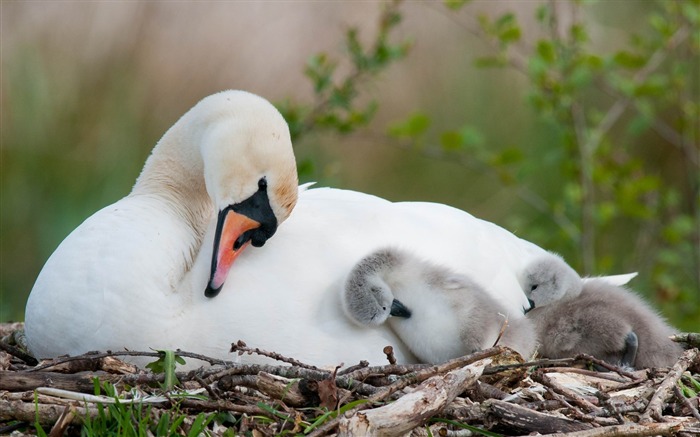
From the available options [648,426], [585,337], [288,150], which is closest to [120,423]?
[288,150]

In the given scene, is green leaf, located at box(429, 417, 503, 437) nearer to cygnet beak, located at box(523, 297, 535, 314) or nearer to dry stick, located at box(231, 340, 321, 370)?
dry stick, located at box(231, 340, 321, 370)

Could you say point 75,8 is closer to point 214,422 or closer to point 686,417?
point 214,422

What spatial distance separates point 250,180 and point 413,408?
1422mm

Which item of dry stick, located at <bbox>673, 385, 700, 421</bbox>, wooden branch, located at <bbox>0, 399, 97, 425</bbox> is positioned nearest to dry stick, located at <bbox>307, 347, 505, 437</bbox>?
dry stick, located at <bbox>673, 385, 700, 421</bbox>

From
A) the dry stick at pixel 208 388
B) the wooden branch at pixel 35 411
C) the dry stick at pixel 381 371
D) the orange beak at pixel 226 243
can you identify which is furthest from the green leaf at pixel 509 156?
the wooden branch at pixel 35 411

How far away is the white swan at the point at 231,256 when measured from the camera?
14.3ft

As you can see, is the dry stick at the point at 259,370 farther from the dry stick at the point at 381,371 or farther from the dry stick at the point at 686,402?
the dry stick at the point at 686,402

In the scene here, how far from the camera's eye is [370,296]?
4.39 metres

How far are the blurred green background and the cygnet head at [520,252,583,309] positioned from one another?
7.76 feet

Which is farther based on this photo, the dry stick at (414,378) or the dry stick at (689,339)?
the dry stick at (689,339)

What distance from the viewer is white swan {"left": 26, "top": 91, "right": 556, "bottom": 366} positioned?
435 cm

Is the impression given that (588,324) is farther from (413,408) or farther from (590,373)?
(413,408)

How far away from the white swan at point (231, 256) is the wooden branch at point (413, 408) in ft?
2.14

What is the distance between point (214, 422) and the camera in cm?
383
